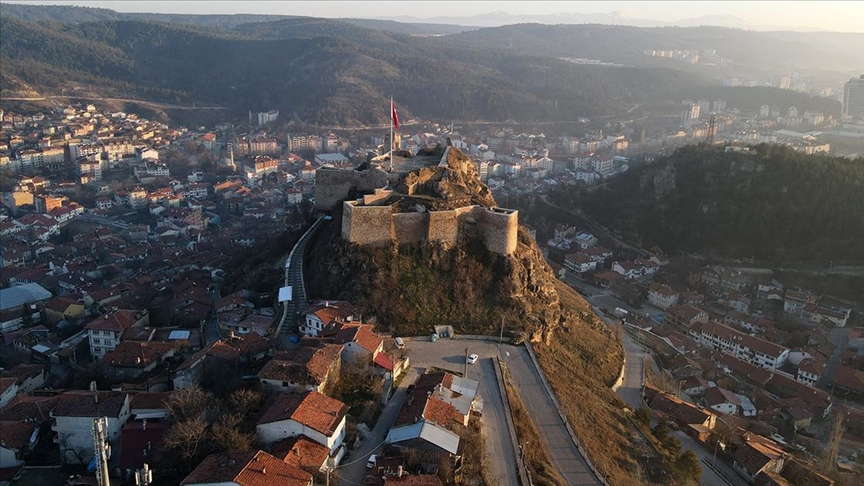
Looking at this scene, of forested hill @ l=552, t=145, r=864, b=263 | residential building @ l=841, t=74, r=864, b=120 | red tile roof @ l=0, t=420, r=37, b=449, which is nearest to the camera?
red tile roof @ l=0, t=420, r=37, b=449


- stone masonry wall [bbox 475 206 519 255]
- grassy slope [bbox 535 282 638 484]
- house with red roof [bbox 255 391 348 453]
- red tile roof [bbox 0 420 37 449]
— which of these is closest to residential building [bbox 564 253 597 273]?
grassy slope [bbox 535 282 638 484]

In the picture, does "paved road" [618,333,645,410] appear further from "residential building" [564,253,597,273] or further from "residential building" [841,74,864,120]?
"residential building" [841,74,864,120]

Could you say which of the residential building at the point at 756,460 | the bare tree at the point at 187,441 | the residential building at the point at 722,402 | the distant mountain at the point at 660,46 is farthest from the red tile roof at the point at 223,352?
the distant mountain at the point at 660,46

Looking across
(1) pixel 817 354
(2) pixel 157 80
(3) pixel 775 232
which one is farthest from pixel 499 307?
(2) pixel 157 80

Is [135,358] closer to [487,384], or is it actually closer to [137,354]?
[137,354]

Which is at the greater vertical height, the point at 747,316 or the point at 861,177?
the point at 861,177

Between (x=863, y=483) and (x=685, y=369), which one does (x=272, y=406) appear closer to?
(x=863, y=483)

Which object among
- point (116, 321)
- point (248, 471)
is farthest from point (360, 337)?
point (116, 321)
